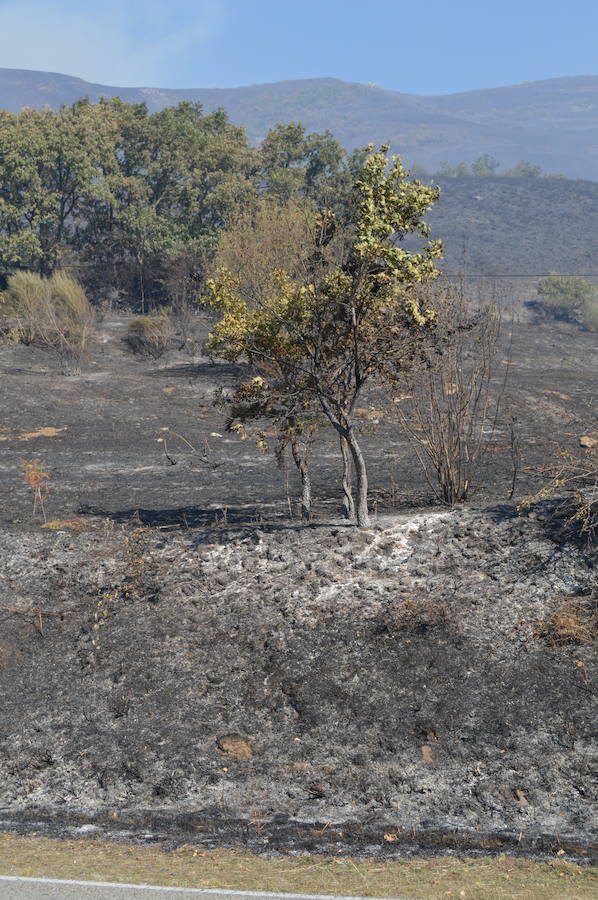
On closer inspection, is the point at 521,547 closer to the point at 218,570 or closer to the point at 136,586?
the point at 218,570

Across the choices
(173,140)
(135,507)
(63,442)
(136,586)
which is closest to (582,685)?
(136,586)

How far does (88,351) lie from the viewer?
40781mm

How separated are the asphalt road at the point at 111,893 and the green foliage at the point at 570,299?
Result: 77.9 metres

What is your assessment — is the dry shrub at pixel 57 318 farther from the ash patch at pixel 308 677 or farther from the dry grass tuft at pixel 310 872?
the dry grass tuft at pixel 310 872

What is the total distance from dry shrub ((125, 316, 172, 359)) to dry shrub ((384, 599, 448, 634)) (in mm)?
30915

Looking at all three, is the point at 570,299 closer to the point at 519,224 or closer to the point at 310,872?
the point at 519,224

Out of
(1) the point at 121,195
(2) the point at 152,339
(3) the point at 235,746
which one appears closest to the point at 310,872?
(3) the point at 235,746

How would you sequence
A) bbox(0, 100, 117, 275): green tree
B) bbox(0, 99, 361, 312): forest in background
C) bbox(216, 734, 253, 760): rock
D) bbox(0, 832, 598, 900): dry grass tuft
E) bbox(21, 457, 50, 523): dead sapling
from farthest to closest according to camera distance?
bbox(0, 99, 361, 312): forest in background → bbox(0, 100, 117, 275): green tree → bbox(21, 457, 50, 523): dead sapling → bbox(216, 734, 253, 760): rock → bbox(0, 832, 598, 900): dry grass tuft

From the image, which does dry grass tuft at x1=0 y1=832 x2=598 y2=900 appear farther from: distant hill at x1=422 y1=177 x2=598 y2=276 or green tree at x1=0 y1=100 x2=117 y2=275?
distant hill at x1=422 y1=177 x2=598 y2=276

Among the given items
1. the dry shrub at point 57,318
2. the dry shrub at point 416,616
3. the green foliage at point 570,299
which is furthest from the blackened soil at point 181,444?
the green foliage at point 570,299

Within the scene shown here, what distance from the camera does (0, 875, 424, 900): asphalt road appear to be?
7852 millimetres

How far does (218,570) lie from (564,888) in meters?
8.32

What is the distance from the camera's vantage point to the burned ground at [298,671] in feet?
35.1

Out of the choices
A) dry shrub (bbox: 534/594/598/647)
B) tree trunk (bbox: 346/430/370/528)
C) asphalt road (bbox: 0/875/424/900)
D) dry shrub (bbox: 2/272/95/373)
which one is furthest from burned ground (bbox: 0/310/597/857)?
dry shrub (bbox: 2/272/95/373)
